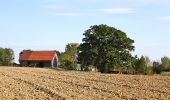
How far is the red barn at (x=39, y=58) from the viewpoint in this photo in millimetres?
120062

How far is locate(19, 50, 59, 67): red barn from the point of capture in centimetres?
12006

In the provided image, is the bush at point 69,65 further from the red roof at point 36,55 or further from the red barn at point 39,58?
the red roof at point 36,55

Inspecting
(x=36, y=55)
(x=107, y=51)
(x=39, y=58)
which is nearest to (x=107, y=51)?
(x=107, y=51)

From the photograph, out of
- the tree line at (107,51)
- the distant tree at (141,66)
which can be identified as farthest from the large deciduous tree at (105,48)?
the distant tree at (141,66)

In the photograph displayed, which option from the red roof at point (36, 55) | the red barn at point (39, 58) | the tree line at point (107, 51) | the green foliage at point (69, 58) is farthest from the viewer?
the red roof at point (36, 55)

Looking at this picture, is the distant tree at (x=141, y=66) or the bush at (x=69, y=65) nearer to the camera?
the distant tree at (x=141, y=66)

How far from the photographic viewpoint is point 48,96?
1019 inches

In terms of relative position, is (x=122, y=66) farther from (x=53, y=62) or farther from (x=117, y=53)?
(x=53, y=62)

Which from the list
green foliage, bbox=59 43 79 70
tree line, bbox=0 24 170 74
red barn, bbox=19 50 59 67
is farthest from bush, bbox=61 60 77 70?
red barn, bbox=19 50 59 67

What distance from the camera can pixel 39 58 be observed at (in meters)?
122

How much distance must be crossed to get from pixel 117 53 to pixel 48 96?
55410 mm

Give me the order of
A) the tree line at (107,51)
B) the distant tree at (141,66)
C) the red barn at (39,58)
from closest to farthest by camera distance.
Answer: the distant tree at (141,66)
the tree line at (107,51)
the red barn at (39,58)

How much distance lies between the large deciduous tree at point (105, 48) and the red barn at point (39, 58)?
39.4m

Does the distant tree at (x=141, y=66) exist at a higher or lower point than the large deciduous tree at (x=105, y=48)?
Result: lower
